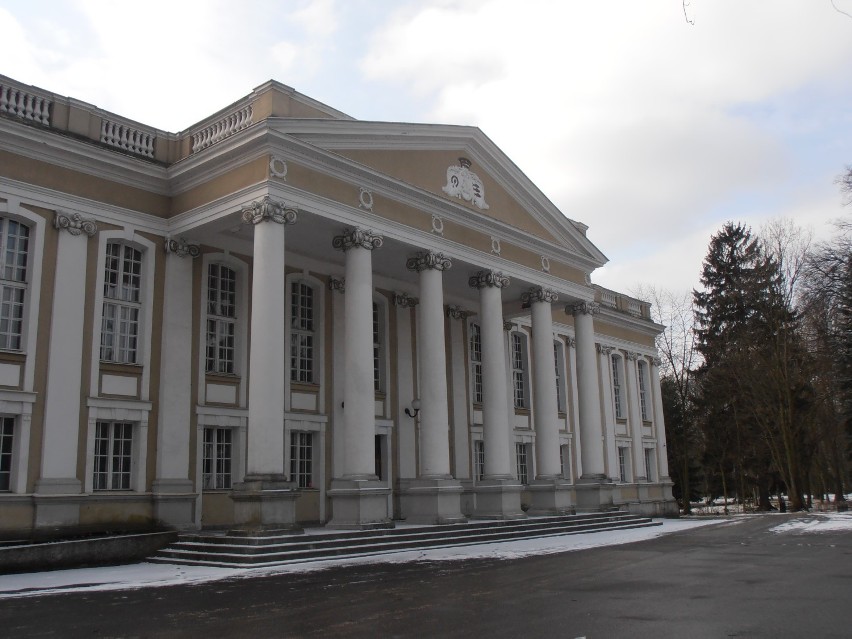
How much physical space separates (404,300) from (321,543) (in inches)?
422

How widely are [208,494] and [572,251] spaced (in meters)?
14.6

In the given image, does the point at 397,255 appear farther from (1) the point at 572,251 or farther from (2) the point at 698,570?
(2) the point at 698,570

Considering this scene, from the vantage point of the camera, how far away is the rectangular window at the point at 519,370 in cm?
2958

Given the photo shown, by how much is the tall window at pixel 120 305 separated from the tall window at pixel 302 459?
4991 mm

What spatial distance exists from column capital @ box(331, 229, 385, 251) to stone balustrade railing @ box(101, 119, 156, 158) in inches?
200

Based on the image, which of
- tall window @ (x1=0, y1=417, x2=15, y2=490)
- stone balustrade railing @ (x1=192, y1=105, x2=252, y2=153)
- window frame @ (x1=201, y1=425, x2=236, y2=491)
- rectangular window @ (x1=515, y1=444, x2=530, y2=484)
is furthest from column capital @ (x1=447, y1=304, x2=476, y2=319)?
tall window @ (x1=0, y1=417, x2=15, y2=490)

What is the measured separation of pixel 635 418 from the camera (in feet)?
121

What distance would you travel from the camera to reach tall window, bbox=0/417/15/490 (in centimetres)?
1561

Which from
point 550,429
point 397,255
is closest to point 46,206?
point 397,255

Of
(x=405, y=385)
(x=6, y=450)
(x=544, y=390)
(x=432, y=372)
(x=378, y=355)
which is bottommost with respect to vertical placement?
(x=6, y=450)

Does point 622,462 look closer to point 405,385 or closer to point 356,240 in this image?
point 405,385

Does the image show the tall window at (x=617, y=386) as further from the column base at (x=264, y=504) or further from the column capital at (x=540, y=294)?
the column base at (x=264, y=504)

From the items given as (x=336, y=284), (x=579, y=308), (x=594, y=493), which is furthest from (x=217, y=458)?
(x=579, y=308)

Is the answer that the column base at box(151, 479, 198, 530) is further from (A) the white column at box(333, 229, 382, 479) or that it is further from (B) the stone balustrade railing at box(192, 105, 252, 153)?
(B) the stone balustrade railing at box(192, 105, 252, 153)
